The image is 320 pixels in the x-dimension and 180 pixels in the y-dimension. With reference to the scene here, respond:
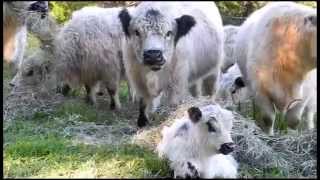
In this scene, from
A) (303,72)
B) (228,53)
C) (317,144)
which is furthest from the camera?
(228,53)

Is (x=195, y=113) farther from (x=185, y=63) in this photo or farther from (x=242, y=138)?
(x=185, y=63)

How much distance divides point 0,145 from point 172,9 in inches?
133

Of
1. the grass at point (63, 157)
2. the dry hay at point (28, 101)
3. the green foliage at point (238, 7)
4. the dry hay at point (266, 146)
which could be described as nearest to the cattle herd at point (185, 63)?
the dry hay at point (28, 101)

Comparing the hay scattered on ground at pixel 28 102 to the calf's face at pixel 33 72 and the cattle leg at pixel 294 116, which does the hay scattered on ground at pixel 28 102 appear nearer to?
the calf's face at pixel 33 72

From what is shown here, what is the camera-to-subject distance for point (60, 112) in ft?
30.5

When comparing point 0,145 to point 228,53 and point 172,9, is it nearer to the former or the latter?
point 172,9

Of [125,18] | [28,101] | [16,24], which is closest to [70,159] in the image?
[125,18]

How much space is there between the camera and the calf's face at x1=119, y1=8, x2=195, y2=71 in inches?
316

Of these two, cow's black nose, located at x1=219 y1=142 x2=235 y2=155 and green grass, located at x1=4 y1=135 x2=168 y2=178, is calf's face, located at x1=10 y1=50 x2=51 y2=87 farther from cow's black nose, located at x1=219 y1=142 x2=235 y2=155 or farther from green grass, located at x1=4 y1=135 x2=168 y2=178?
cow's black nose, located at x1=219 y1=142 x2=235 y2=155

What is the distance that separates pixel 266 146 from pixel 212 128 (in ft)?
3.88

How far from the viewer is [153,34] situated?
320 inches

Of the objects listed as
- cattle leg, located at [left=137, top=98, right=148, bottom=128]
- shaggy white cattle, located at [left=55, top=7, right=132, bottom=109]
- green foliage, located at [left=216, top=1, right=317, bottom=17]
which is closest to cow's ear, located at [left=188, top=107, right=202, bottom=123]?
cattle leg, located at [left=137, top=98, right=148, bottom=128]

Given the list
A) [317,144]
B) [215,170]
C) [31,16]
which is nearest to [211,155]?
[215,170]

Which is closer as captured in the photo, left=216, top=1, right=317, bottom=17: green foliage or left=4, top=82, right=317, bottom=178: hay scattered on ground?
left=4, top=82, right=317, bottom=178: hay scattered on ground
